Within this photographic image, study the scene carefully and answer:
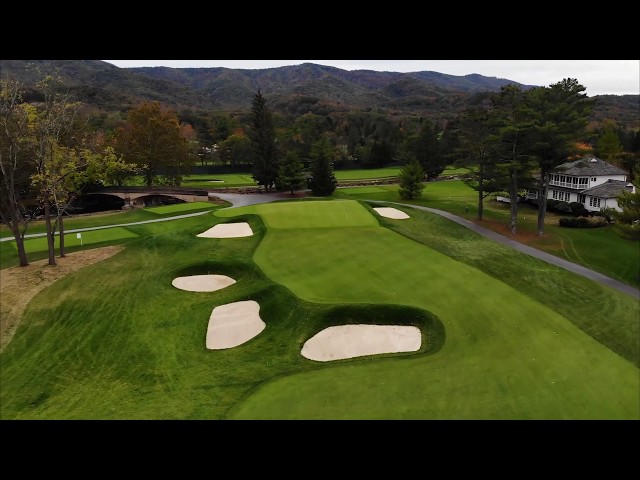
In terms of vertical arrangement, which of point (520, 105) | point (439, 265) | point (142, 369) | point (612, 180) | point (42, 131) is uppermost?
point (520, 105)

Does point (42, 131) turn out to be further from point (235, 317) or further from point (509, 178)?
point (509, 178)

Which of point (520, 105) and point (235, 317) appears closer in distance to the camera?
point (235, 317)

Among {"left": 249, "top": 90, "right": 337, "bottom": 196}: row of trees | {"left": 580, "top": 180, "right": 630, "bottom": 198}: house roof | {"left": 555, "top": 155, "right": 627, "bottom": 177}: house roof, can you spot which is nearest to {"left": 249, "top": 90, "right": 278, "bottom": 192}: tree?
{"left": 249, "top": 90, "right": 337, "bottom": 196}: row of trees

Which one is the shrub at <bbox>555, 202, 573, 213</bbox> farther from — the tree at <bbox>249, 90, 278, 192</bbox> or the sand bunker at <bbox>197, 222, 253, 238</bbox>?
the tree at <bbox>249, 90, 278, 192</bbox>

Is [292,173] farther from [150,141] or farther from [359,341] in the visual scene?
[359,341]

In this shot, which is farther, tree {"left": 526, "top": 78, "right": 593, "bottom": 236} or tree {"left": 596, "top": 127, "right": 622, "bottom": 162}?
tree {"left": 596, "top": 127, "right": 622, "bottom": 162}

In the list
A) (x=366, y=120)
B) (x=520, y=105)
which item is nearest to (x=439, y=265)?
(x=520, y=105)
